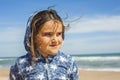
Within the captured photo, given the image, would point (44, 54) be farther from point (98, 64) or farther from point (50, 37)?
point (98, 64)

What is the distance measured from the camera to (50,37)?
3.37m

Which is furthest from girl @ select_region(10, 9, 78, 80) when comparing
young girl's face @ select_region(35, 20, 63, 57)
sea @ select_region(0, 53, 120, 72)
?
sea @ select_region(0, 53, 120, 72)

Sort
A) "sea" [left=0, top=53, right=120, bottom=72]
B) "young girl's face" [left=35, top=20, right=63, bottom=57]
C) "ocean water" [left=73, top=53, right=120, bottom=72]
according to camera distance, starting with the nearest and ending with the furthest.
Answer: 1. "young girl's face" [left=35, top=20, right=63, bottom=57]
2. "ocean water" [left=73, top=53, right=120, bottom=72]
3. "sea" [left=0, top=53, right=120, bottom=72]

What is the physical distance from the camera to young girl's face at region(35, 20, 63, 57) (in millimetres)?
3359

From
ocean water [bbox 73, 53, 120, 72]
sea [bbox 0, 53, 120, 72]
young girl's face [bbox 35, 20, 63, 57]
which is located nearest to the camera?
young girl's face [bbox 35, 20, 63, 57]

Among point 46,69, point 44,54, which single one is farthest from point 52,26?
point 46,69

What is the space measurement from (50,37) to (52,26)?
10 centimetres

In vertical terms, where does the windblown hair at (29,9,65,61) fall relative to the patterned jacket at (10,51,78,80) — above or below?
above

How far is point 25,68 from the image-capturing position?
139 inches

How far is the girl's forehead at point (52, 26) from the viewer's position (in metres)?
3.36

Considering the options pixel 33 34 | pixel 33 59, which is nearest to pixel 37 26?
pixel 33 34

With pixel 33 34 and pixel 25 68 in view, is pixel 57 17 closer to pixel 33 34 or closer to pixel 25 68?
pixel 33 34

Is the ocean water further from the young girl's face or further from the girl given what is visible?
the young girl's face

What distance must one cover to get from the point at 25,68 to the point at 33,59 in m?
0.12
